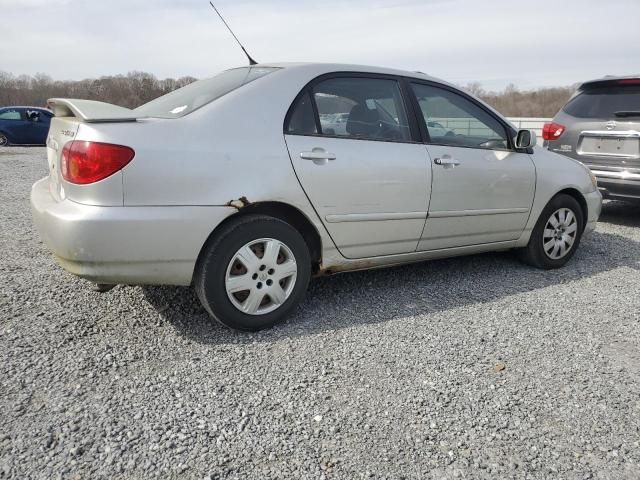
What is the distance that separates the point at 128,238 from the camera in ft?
8.73

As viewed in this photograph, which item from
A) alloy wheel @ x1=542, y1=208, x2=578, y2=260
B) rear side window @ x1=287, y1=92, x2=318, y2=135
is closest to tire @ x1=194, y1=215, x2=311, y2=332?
rear side window @ x1=287, y1=92, x2=318, y2=135

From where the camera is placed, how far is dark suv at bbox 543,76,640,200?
18.9 ft

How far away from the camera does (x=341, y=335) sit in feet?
10.2

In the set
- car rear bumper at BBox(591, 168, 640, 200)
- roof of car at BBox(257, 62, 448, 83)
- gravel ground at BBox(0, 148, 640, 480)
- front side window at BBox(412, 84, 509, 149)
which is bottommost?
gravel ground at BBox(0, 148, 640, 480)

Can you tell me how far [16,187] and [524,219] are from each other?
776cm

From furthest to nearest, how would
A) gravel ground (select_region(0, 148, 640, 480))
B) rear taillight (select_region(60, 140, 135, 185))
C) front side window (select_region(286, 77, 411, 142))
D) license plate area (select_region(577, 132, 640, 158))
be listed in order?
license plate area (select_region(577, 132, 640, 158))
front side window (select_region(286, 77, 411, 142))
rear taillight (select_region(60, 140, 135, 185))
gravel ground (select_region(0, 148, 640, 480))

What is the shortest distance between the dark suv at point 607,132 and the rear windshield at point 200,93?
173 inches

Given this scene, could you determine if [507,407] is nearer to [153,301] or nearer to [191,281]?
[191,281]

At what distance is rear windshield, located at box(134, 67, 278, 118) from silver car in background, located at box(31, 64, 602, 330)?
2cm

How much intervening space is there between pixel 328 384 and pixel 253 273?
0.82 m

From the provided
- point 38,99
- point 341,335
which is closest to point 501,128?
point 341,335

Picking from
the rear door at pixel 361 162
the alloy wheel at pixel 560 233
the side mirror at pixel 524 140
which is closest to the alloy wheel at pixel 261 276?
the rear door at pixel 361 162

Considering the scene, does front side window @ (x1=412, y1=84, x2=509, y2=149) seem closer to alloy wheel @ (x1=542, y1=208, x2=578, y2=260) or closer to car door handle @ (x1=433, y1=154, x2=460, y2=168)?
car door handle @ (x1=433, y1=154, x2=460, y2=168)

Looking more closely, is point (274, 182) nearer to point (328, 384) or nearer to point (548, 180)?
point (328, 384)
